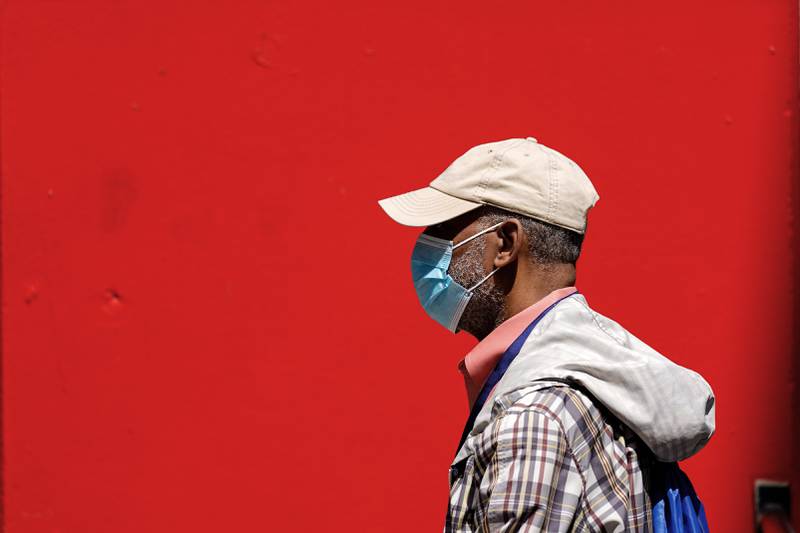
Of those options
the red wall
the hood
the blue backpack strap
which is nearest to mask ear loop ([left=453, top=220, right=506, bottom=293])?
the hood

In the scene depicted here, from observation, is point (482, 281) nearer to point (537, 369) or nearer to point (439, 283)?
point (439, 283)

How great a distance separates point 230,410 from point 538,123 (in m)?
1.22

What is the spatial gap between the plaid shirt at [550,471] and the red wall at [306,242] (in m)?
1.32

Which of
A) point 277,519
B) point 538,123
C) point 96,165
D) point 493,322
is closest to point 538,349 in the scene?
point 493,322

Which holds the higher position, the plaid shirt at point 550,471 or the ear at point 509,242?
the ear at point 509,242

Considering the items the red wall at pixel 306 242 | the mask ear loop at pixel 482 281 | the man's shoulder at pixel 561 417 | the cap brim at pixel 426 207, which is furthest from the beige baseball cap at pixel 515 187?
the red wall at pixel 306 242

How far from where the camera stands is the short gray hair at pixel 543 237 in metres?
1.65

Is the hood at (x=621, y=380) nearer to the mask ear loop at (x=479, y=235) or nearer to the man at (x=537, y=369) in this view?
the man at (x=537, y=369)

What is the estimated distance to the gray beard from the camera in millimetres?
1701

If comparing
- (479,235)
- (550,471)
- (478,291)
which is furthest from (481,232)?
(550,471)

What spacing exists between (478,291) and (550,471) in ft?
1.40

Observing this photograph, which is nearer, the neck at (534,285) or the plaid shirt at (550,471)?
the plaid shirt at (550,471)

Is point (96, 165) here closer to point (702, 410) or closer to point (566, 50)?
point (566, 50)

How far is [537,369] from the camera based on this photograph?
148 centimetres
